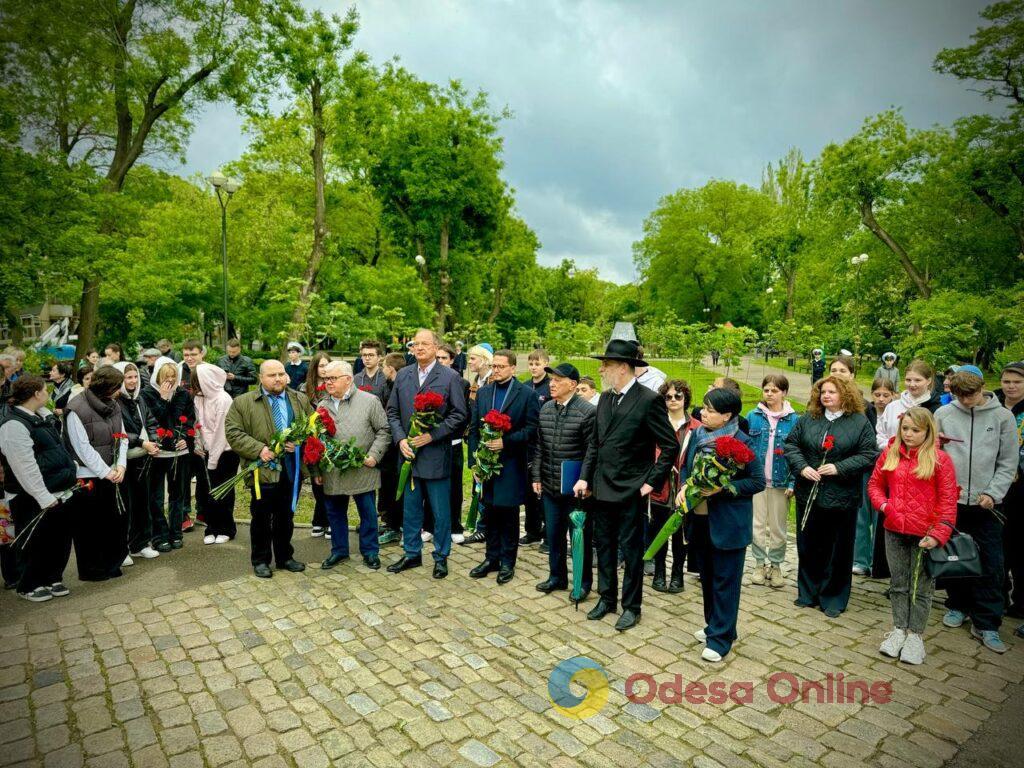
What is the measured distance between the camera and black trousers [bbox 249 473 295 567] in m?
6.35

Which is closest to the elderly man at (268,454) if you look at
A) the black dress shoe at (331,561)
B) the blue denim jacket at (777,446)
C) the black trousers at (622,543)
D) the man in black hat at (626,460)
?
the black dress shoe at (331,561)

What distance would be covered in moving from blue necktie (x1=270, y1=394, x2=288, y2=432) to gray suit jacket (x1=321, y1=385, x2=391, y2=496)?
0.43m

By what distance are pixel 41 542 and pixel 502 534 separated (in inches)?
183

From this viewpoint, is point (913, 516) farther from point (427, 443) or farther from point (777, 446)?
point (427, 443)

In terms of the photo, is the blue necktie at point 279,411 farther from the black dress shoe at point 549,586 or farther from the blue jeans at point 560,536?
the black dress shoe at point 549,586

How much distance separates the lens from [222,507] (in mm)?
7551

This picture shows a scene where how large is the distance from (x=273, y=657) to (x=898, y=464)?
557cm

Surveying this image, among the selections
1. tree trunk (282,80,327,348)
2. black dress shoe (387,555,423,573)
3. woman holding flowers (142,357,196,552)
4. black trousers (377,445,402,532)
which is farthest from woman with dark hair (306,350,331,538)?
tree trunk (282,80,327,348)

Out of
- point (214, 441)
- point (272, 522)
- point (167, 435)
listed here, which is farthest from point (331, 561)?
point (167, 435)

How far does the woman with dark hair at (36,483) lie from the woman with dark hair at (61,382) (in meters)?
3.73

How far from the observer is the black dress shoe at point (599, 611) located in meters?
5.51

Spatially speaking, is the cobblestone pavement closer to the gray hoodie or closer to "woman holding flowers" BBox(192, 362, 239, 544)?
the gray hoodie

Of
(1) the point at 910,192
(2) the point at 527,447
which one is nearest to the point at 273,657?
(2) the point at 527,447

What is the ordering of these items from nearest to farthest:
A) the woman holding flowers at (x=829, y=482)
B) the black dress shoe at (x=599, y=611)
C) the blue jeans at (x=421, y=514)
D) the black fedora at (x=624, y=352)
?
the black fedora at (x=624, y=352), the black dress shoe at (x=599, y=611), the woman holding flowers at (x=829, y=482), the blue jeans at (x=421, y=514)
